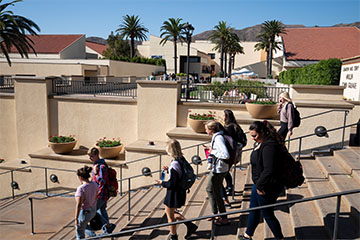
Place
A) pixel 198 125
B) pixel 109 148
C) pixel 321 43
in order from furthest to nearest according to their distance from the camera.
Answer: pixel 321 43, pixel 109 148, pixel 198 125

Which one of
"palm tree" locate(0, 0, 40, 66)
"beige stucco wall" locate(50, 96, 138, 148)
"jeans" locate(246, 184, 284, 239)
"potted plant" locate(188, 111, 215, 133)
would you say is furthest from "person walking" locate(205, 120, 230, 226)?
"palm tree" locate(0, 0, 40, 66)

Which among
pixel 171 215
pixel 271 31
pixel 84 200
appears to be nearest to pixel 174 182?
pixel 171 215

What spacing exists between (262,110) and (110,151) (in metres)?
6.12

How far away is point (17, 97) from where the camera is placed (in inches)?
541

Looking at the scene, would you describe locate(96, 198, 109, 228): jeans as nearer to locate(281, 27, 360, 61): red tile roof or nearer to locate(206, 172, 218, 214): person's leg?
locate(206, 172, 218, 214): person's leg

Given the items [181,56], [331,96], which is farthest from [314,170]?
[181,56]

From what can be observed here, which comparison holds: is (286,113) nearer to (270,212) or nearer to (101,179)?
(270,212)

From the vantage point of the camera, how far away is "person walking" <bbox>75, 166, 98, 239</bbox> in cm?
496

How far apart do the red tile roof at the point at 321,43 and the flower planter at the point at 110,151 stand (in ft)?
115

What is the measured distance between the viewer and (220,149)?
4.90 meters

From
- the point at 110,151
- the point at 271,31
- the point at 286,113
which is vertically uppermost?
the point at 271,31

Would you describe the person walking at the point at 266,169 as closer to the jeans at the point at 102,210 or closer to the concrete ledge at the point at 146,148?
the jeans at the point at 102,210

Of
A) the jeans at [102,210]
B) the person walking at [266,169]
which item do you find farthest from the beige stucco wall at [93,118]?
the person walking at [266,169]

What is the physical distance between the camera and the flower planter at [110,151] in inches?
468
